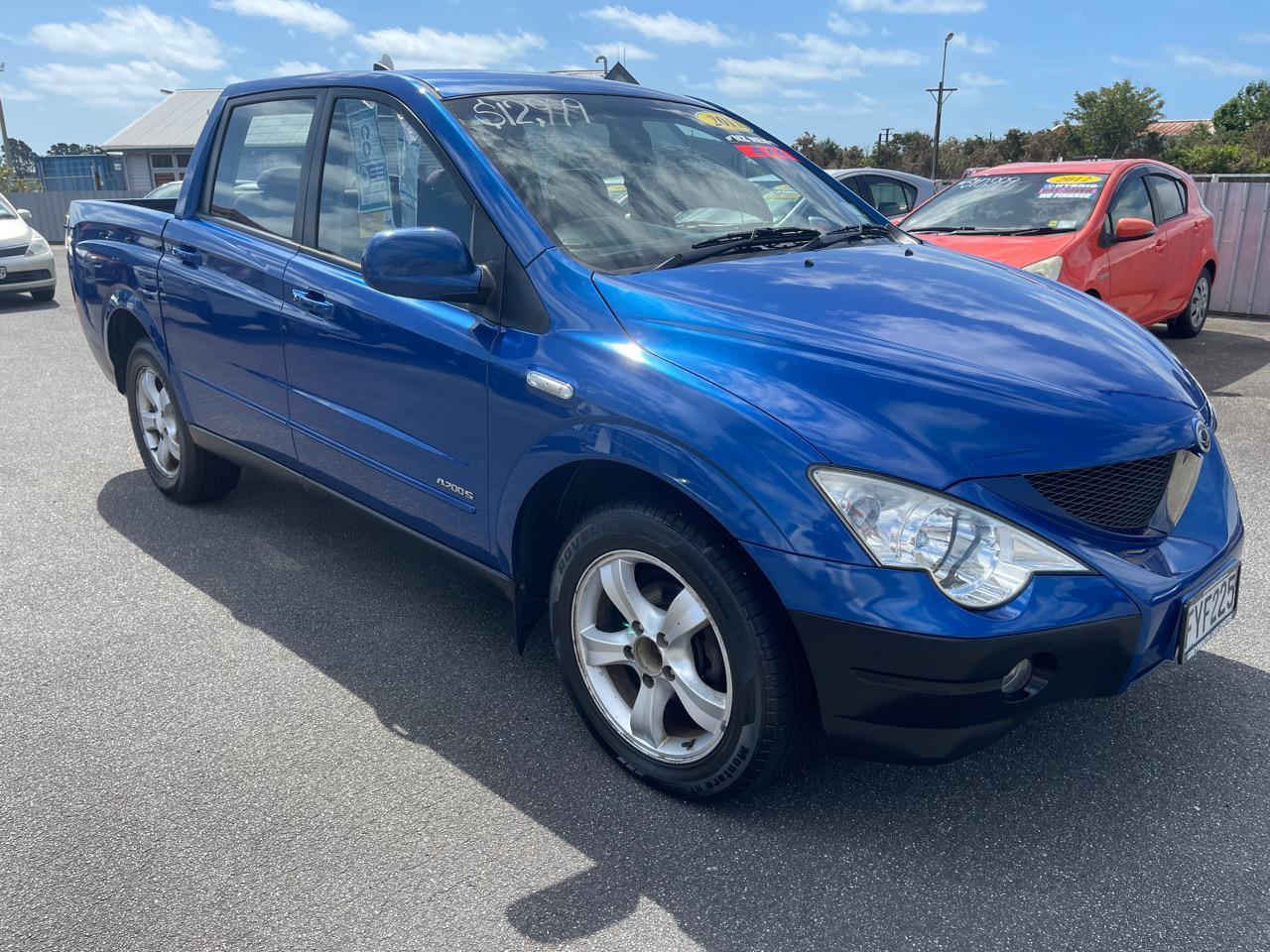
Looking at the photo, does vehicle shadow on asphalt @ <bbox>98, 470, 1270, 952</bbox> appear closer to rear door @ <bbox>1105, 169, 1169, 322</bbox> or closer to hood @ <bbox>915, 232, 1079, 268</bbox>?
hood @ <bbox>915, 232, 1079, 268</bbox>

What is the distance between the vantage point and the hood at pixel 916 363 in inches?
87.3

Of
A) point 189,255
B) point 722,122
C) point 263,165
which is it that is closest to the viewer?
point 722,122

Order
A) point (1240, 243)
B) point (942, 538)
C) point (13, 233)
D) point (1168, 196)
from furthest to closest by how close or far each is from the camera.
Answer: point (13, 233), point (1240, 243), point (1168, 196), point (942, 538)

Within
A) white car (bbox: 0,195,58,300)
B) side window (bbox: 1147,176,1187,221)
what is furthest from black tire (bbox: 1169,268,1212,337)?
white car (bbox: 0,195,58,300)

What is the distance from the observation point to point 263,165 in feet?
12.9

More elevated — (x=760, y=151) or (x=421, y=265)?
(x=760, y=151)

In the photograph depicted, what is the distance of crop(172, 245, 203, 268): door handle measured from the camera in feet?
13.2

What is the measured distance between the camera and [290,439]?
12.1ft

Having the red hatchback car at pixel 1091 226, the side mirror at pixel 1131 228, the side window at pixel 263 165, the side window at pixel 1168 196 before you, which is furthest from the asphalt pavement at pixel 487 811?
the side window at pixel 1168 196

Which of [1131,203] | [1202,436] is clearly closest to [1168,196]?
[1131,203]

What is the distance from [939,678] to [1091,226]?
6094 millimetres

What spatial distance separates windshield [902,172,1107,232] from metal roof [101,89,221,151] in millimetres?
43977

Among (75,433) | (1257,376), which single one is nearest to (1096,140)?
(1257,376)

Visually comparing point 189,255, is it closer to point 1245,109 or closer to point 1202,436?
point 1202,436
